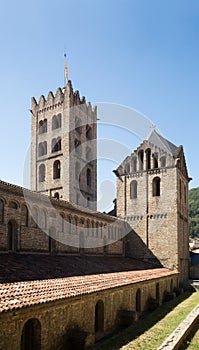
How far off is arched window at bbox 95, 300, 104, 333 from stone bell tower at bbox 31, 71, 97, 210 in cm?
2355

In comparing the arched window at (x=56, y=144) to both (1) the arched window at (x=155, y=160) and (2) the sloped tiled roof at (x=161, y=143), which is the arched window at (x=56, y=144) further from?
(1) the arched window at (x=155, y=160)

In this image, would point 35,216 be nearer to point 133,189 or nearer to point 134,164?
point 133,189

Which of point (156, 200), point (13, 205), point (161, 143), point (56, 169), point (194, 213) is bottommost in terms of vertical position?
point (194, 213)

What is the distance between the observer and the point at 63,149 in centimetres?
4069

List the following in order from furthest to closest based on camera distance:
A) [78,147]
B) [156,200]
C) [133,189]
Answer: [78,147] → [133,189] → [156,200]

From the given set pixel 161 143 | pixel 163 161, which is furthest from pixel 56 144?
pixel 163 161

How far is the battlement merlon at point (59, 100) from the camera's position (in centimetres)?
4200

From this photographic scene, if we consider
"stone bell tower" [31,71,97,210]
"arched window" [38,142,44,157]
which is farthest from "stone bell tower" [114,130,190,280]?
"arched window" [38,142,44,157]

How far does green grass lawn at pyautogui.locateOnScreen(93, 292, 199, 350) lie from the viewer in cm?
1441

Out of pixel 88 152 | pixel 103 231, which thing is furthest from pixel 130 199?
pixel 88 152

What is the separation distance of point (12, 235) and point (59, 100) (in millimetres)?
27004

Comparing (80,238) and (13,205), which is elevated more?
(13,205)

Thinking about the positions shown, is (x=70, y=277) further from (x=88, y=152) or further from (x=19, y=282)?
(x=88, y=152)

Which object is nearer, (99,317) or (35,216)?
(99,317)
